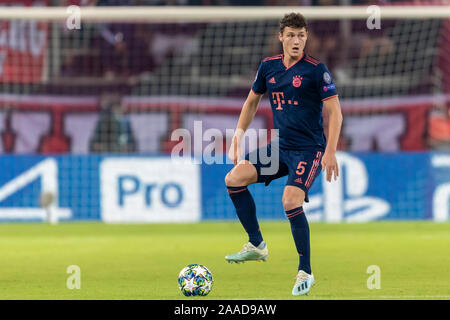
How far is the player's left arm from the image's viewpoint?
664cm

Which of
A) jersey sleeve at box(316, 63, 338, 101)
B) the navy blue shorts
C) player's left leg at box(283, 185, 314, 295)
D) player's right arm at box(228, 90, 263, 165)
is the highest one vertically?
jersey sleeve at box(316, 63, 338, 101)

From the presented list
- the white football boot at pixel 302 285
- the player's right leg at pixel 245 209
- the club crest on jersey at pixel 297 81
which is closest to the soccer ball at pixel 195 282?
the white football boot at pixel 302 285

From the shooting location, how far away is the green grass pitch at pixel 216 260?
6852mm

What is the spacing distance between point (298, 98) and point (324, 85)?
0.93 feet

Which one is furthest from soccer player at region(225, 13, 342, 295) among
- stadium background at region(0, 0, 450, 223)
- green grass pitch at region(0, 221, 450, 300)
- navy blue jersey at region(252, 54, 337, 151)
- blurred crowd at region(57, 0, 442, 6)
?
blurred crowd at region(57, 0, 442, 6)

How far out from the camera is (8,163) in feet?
49.7

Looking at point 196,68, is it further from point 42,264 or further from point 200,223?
point 42,264

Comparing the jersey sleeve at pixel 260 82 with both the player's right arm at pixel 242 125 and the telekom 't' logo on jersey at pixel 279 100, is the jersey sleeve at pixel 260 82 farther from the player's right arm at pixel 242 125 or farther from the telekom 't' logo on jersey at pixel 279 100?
the telekom 't' logo on jersey at pixel 279 100

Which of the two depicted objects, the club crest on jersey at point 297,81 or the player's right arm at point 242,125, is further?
the player's right arm at point 242,125

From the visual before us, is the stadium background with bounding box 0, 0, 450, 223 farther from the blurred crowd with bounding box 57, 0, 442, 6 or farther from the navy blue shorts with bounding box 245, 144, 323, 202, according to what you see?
the navy blue shorts with bounding box 245, 144, 323, 202

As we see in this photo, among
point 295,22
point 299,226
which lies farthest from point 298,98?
point 299,226

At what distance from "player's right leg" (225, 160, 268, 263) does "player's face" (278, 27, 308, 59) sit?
1.05 meters

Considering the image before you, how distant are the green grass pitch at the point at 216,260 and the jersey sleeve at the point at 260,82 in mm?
1627
